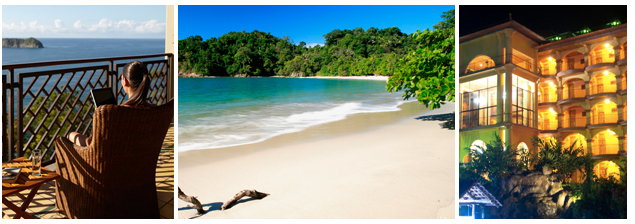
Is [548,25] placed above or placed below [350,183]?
above

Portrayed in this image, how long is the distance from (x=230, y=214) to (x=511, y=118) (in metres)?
1.76

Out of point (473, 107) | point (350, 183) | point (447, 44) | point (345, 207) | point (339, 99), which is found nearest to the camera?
point (473, 107)

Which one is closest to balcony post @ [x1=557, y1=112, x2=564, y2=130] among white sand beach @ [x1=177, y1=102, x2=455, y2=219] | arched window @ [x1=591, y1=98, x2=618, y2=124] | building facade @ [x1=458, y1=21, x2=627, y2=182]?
building facade @ [x1=458, y1=21, x2=627, y2=182]

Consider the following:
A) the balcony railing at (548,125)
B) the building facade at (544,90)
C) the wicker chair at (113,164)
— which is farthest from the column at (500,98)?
the wicker chair at (113,164)

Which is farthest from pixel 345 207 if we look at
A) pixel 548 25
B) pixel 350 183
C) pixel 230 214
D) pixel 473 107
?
pixel 548 25

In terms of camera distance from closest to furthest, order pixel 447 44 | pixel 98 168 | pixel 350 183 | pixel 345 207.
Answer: pixel 98 168, pixel 345 207, pixel 350 183, pixel 447 44

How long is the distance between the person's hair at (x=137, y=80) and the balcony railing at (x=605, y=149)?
2402mm

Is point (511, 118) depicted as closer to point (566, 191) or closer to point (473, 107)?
point (473, 107)

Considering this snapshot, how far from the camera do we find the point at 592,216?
2.19m

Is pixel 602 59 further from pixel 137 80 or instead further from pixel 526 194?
pixel 137 80

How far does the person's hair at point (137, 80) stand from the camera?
1.83 metres

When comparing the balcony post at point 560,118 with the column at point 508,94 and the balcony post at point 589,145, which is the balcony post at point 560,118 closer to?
the balcony post at point 589,145

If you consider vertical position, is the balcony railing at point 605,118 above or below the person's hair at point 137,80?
below

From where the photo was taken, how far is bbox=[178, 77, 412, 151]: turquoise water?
947 cm
